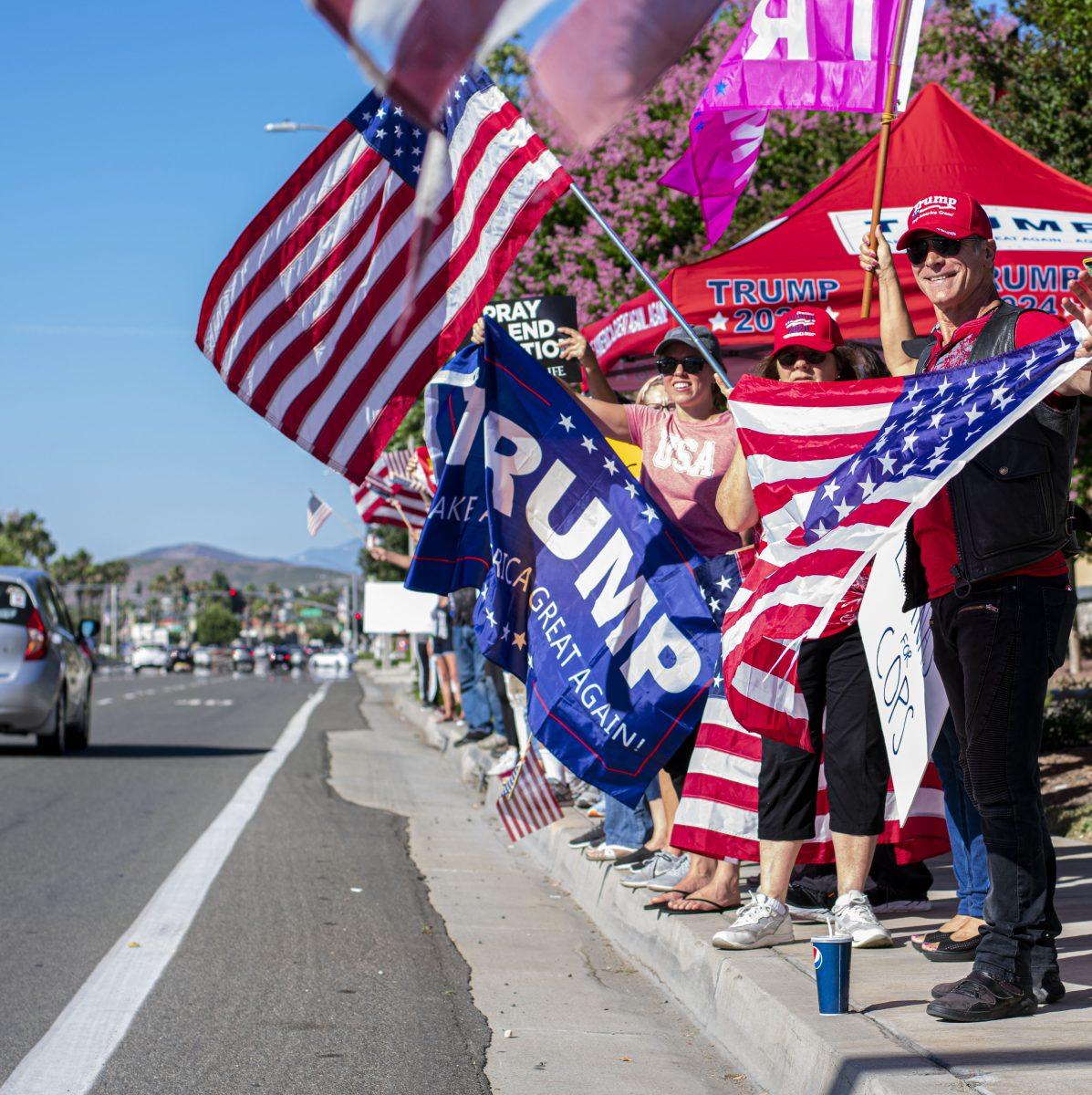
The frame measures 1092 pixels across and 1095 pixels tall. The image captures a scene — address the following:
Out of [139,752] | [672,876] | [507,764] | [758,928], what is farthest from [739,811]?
[139,752]

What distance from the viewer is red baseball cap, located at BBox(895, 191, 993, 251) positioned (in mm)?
4570

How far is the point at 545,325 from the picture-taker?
29.1 feet

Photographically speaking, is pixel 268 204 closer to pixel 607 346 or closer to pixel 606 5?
pixel 607 346

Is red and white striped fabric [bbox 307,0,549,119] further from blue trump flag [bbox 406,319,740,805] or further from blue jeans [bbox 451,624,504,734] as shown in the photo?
blue jeans [bbox 451,624,504,734]

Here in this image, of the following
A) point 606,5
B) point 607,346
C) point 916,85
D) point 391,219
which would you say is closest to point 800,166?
Result: point 916,85

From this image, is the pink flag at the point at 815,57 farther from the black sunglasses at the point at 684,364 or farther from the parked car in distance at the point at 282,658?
the parked car in distance at the point at 282,658


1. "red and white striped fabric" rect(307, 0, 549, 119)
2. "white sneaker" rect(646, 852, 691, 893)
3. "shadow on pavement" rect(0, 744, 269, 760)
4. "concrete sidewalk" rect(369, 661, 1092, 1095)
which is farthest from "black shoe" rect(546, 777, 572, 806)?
"red and white striped fabric" rect(307, 0, 549, 119)

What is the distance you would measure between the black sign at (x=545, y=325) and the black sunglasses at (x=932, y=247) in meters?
4.15

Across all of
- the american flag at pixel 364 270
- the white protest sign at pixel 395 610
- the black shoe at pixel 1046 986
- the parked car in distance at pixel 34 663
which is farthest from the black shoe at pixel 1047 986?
the white protest sign at pixel 395 610

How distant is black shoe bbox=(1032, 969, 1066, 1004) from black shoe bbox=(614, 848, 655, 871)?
2.94 m

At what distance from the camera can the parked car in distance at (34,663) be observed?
50.7ft

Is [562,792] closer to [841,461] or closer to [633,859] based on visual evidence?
[633,859]

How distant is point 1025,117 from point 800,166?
11.8 feet

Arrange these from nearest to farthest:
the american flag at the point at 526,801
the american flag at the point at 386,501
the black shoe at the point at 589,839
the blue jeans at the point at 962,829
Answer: the blue jeans at the point at 962,829, the american flag at the point at 526,801, the black shoe at the point at 589,839, the american flag at the point at 386,501
